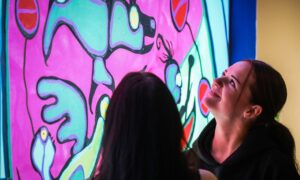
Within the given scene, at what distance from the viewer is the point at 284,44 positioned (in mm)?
2822

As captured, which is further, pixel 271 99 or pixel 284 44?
pixel 284 44

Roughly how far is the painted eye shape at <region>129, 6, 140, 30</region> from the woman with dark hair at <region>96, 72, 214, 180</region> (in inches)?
38.0

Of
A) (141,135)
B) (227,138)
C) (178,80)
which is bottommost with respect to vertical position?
(227,138)

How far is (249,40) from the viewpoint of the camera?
265cm

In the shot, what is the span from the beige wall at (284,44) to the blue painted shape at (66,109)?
158 cm

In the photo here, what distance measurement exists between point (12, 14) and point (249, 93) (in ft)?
3.26

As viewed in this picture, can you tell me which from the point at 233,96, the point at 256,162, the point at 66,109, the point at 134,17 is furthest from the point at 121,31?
the point at 256,162

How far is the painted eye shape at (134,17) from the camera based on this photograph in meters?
1.86

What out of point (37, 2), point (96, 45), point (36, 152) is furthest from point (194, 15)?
point (36, 152)

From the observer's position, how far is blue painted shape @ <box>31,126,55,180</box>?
4.58 ft

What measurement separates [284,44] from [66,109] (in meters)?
1.97

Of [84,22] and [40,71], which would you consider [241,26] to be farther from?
[40,71]

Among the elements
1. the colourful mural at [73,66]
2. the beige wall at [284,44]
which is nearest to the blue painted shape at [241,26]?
the beige wall at [284,44]

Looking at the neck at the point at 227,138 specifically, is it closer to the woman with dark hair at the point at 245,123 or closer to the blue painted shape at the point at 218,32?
the woman with dark hair at the point at 245,123
